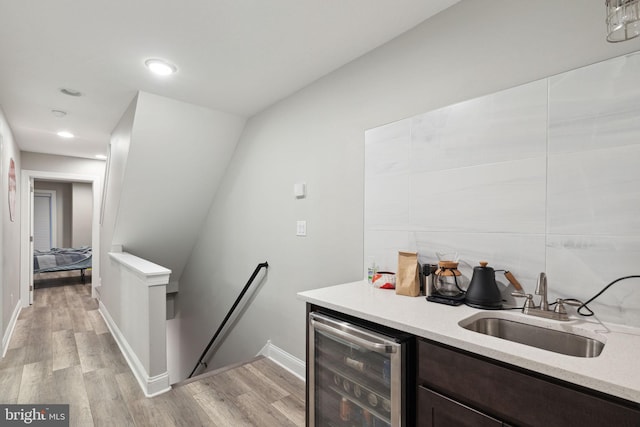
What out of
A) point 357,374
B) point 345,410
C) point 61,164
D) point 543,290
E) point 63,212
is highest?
point 61,164

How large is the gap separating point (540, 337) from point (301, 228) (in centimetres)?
175

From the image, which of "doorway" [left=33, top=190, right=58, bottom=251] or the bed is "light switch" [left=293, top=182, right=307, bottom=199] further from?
"doorway" [left=33, top=190, right=58, bottom=251]

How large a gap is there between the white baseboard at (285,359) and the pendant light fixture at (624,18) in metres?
2.52

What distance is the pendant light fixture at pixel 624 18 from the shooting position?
0.87 metres

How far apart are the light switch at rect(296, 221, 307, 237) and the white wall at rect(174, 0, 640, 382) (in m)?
0.06

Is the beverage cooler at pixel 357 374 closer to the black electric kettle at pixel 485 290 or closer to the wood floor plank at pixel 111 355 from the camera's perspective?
the black electric kettle at pixel 485 290

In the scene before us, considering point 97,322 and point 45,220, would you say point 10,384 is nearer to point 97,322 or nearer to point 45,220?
point 97,322

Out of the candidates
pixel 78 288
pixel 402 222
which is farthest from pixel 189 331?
pixel 402 222

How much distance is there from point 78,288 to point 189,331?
10.2 ft

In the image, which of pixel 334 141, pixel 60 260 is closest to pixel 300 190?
pixel 334 141

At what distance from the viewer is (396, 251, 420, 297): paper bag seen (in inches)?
65.9

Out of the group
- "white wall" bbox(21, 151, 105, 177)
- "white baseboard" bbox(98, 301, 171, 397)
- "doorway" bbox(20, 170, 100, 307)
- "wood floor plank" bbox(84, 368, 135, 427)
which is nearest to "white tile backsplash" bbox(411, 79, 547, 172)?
"white baseboard" bbox(98, 301, 171, 397)

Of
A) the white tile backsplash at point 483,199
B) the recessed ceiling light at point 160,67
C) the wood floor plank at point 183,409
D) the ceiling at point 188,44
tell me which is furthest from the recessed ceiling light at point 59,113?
the white tile backsplash at point 483,199

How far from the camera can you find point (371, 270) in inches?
79.2
